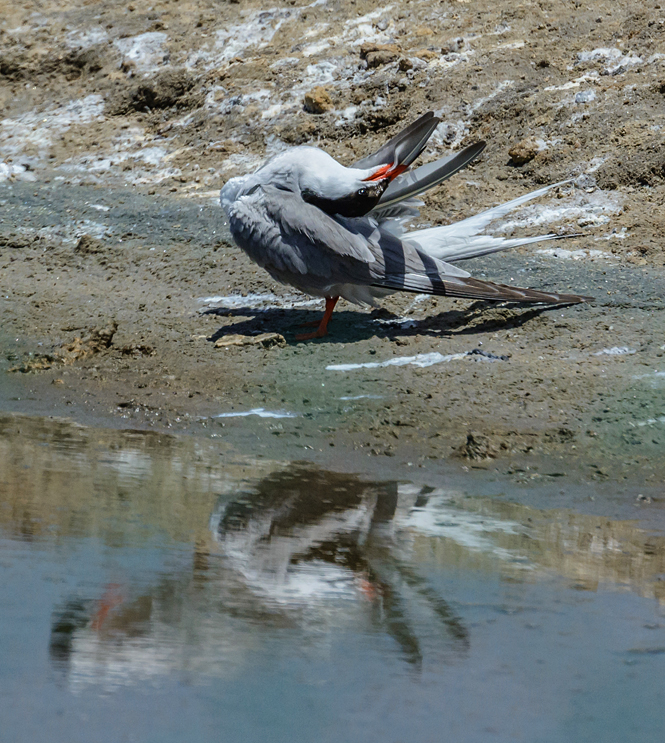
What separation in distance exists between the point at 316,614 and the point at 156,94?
8.66 metres

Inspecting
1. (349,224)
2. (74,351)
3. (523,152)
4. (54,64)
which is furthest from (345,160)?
(54,64)

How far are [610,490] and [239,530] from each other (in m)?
1.48

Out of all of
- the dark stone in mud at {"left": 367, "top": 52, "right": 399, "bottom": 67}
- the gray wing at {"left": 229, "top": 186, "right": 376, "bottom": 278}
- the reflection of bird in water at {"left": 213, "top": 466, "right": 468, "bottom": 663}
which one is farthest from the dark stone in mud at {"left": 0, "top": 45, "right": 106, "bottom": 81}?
the reflection of bird in water at {"left": 213, "top": 466, "right": 468, "bottom": 663}

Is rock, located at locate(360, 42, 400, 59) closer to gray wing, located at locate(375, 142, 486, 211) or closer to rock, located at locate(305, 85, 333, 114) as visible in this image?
rock, located at locate(305, 85, 333, 114)

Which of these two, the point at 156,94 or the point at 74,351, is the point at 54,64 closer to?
the point at 156,94

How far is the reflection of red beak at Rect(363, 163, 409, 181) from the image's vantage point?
17.0ft

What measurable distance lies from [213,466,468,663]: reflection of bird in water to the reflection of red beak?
212 cm

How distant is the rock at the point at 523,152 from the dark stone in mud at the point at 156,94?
3.86m

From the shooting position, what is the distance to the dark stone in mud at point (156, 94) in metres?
10.1

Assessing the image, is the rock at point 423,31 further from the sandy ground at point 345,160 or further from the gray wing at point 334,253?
the gray wing at point 334,253

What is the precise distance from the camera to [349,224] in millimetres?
5523

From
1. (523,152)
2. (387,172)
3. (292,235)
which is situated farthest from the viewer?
(523,152)

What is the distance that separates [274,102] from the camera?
951 cm

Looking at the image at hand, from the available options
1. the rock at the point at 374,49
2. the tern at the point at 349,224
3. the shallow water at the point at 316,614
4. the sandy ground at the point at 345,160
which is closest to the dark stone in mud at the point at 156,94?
the sandy ground at the point at 345,160
